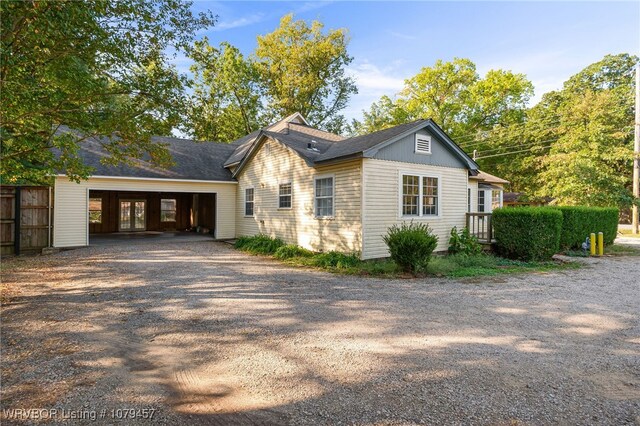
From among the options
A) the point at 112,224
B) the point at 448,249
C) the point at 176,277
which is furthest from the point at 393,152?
the point at 112,224

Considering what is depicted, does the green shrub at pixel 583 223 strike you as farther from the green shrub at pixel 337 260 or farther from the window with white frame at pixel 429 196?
the green shrub at pixel 337 260

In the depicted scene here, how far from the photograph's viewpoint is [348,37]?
33875 millimetres

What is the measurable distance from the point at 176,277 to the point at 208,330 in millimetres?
3990

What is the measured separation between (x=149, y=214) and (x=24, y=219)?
395 inches

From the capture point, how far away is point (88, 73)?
6215 mm

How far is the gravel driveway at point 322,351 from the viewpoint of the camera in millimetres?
2787

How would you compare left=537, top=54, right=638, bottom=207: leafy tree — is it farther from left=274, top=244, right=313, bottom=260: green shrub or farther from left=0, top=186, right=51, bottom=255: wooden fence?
left=0, top=186, right=51, bottom=255: wooden fence

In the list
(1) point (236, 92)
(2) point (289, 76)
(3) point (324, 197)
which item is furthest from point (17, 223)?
(2) point (289, 76)

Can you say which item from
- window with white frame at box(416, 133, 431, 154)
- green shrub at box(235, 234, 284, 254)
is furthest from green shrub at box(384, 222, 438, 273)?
green shrub at box(235, 234, 284, 254)

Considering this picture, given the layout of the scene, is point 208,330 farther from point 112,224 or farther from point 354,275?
point 112,224

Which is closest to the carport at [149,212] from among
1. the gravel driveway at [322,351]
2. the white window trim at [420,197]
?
the white window trim at [420,197]

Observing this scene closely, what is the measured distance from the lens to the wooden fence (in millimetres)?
11008

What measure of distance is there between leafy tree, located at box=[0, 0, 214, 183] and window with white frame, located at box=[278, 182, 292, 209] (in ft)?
17.5

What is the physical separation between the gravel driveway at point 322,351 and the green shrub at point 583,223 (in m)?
5.83
